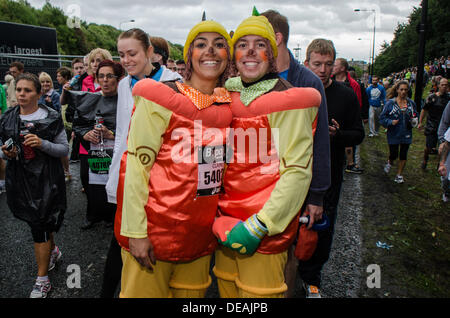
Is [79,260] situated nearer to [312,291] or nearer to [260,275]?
[312,291]

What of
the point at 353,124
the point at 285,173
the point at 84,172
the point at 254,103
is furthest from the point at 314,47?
the point at 84,172

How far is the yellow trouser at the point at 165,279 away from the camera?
1.89 m

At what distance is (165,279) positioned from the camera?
1938mm

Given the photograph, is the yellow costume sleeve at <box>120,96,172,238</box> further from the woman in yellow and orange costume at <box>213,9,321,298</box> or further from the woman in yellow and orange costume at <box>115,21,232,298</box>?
the woman in yellow and orange costume at <box>213,9,321,298</box>

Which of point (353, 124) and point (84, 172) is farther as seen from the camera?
point (84, 172)

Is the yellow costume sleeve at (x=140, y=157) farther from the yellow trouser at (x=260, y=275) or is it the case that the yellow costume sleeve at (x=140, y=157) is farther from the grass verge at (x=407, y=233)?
the grass verge at (x=407, y=233)

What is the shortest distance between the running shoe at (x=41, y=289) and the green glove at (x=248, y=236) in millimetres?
2153

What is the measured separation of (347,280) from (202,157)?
233 centimetres

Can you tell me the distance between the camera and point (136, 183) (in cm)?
175

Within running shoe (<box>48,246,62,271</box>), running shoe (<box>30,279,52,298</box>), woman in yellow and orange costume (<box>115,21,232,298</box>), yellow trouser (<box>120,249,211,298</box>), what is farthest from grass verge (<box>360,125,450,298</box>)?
running shoe (<box>48,246,62,271</box>)

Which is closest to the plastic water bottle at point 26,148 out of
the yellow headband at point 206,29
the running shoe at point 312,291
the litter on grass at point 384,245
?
the yellow headband at point 206,29

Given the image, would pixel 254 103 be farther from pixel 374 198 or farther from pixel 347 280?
pixel 374 198

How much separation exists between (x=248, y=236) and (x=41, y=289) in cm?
229

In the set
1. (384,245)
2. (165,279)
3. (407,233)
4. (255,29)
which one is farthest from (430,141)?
(165,279)
